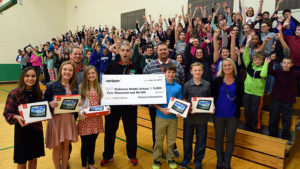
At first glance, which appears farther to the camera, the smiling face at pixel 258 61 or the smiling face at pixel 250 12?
the smiling face at pixel 250 12

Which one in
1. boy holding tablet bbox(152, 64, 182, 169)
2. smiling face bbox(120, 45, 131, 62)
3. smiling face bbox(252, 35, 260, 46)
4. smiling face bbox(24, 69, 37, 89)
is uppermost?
smiling face bbox(252, 35, 260, 46)

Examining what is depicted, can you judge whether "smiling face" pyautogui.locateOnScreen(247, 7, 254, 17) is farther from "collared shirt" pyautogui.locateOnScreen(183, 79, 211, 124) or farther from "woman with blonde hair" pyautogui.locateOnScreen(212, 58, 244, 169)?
"collared shirt" pyautogui.locateOnScreen(183, 79, 211, 124)

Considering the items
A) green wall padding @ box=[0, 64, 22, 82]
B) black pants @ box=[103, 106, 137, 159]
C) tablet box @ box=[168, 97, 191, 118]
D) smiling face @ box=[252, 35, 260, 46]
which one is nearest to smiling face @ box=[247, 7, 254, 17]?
smiling face @ box=[252, 35, 260, 46]

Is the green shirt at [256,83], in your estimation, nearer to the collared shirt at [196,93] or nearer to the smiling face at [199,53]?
the smiling face at [199,53]

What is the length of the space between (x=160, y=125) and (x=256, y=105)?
193 cm

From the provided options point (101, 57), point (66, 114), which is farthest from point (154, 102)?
point (101, 57)

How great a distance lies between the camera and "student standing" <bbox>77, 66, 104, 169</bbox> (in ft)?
8.26

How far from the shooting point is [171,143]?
2.78 meters

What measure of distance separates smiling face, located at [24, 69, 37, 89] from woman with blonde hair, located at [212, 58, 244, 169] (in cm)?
236

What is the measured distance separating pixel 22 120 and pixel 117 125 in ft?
4.15

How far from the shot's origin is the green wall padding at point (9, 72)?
40.7 ft

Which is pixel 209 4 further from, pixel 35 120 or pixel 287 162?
pixel 35 120

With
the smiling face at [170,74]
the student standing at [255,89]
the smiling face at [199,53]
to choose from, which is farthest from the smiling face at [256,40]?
the smiling face at [170,74]

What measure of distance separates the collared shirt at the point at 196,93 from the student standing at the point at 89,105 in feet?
4.08
